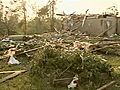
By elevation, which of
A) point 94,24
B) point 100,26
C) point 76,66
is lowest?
point 76,66

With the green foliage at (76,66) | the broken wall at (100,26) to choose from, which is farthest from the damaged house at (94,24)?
the green foliage at (76,66)

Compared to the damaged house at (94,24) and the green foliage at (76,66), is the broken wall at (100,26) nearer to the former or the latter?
the damaged house at (94,24)

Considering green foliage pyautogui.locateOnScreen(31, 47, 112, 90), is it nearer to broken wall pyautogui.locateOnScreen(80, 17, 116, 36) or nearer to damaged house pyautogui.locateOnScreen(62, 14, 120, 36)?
damaged house pyautogui.locateOnScreen(62, 14, 120, 36)

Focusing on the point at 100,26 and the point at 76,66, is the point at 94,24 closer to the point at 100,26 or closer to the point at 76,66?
the point at 100,26

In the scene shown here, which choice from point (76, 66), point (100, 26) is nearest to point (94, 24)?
point (100, 26)

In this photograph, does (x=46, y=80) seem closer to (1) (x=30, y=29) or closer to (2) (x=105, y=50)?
(2) (x=105, y=50)

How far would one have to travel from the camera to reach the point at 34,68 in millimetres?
8586

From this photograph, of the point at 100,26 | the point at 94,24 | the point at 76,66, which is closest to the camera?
the point at 76,66

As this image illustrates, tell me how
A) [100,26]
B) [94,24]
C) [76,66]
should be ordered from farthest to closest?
[94,24] < [100,26] < [76,66]

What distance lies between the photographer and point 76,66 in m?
7.95

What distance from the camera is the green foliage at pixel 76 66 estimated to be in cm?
767

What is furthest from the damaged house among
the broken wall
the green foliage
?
the green foliage

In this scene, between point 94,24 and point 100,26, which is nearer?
point 100,26

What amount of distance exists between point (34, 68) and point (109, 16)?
1693cm
